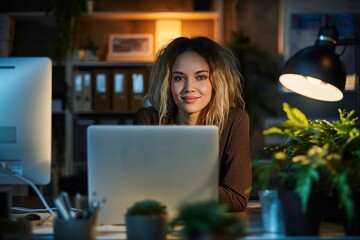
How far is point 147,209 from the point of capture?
1475 mm

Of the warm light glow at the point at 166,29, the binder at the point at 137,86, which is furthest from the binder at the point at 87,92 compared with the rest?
the warm light glow at the point at 166,29

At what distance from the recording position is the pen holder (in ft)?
4.68

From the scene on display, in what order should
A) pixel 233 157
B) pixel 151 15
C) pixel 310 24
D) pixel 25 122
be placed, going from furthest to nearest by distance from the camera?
pixel 310 24 → pixel 151 15 → pixel 233 157 → pixel 25 122

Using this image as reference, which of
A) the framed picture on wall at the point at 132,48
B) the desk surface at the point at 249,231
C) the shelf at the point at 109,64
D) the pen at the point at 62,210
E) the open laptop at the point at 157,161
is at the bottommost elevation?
the desk surface at the point at 249,231

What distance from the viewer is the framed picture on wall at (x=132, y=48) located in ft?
14.4

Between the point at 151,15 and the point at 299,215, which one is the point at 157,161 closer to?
the point at 299,215

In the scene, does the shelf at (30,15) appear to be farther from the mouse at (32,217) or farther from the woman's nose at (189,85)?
the mouse at (32,217)

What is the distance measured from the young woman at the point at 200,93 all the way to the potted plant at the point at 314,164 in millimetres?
575

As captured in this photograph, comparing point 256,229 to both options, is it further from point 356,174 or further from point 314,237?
point 356,174

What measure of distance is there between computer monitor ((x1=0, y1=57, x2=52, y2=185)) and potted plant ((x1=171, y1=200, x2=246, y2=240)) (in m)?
0.69

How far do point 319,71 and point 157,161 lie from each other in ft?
3.14

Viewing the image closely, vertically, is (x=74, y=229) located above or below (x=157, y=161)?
below

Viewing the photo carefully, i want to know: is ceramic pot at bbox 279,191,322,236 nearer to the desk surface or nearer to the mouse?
the desk surface

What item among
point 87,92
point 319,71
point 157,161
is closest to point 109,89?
point 87,92
